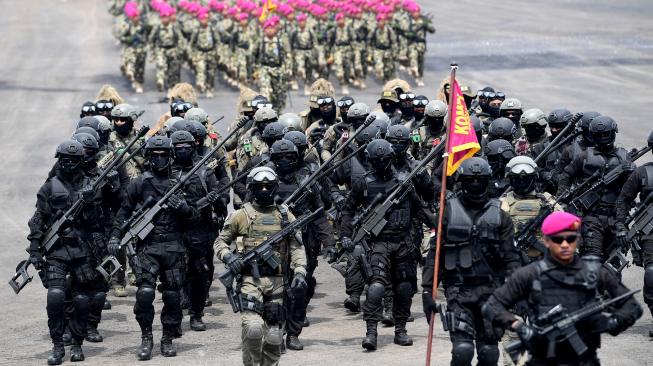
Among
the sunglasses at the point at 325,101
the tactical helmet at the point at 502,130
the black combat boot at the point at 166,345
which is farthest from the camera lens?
the sunglasses at the point at 325,101

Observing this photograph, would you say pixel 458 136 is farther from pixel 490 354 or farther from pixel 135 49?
pixel 135 49

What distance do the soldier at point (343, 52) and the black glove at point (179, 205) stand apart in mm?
22462

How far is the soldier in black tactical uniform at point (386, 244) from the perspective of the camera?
15.8 meters

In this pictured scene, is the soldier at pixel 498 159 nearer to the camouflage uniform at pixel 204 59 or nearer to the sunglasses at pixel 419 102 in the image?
the sunglasses at pixel 419 102

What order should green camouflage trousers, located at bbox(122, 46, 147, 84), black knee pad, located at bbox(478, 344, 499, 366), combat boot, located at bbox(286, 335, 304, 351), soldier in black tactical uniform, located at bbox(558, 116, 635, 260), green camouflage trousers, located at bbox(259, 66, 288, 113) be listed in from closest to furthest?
black knee pad, located at bbox(478, 344, 499, 366)
combat boot, located at bbox(286, 335, 304, 351)
soldier in black tactical uniform, located at bbox(558, 116, 635, 260)
green camouflage trousers, located at bbox(259, 66, 288, 113)
green camouflage trousers, located at bbox(122, 46, 147, 84)

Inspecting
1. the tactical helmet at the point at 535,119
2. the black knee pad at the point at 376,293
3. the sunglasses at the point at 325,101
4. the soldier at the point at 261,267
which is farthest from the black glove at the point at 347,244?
the sunglasses at the point at 325,101

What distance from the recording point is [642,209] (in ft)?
53.7

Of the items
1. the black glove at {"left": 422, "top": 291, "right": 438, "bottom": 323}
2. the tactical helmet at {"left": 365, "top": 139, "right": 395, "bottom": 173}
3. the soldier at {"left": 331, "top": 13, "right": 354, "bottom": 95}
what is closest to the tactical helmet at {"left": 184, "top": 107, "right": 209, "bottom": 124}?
the tactical helmet at {"left": 365, "top": 139, "right": 395, "bottom": 173}

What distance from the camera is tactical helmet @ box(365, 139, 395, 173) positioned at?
52.0ft

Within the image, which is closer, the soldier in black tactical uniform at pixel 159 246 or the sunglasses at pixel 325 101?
the soldier in black tactical uniform at pixel 159 246

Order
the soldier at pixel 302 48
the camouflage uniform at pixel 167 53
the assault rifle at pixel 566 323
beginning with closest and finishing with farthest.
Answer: the assault rifle at pixel 566 323 → the camouflage uniform at pixel 167 53 → the soldier at pixel 302 48

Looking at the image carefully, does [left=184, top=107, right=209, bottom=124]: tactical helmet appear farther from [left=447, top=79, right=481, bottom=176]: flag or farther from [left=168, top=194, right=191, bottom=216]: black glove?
[left=447, top=79, right=481, bottom=176]: flag

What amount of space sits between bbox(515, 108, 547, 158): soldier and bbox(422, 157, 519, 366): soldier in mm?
6191

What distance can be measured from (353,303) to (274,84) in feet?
52.7
